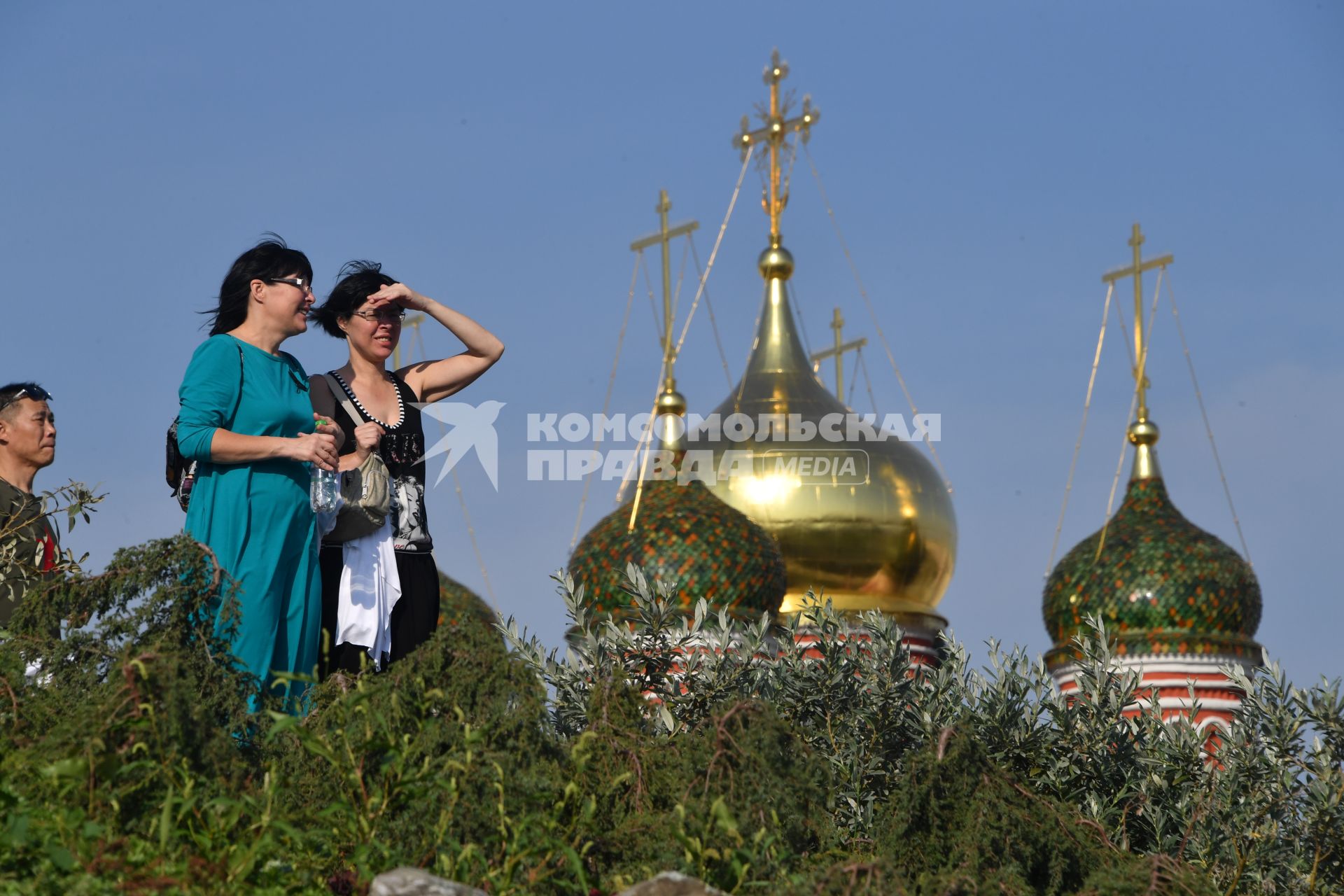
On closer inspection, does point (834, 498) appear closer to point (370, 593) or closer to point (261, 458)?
point (370, 593)

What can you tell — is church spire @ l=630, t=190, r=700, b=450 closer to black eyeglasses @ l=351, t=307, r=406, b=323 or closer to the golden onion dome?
the golden onion dome

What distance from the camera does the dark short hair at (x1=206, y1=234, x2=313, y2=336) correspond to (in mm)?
5391

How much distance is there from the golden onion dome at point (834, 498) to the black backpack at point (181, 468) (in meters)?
15.2

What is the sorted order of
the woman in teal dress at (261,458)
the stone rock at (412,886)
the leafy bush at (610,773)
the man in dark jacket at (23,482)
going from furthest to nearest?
the man in dark jacket at (23,482)
the woman in teal dress at (261,458)
the leafy bush at (610,773)
the stone rock at (412,886)

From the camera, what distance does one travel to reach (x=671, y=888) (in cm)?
357

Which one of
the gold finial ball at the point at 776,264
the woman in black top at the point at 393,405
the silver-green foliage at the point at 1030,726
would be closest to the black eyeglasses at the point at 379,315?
the woman in black top at the point at 393,405

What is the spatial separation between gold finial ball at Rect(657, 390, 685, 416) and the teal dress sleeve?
14375 mm

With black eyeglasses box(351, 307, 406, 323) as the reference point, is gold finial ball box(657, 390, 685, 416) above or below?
above

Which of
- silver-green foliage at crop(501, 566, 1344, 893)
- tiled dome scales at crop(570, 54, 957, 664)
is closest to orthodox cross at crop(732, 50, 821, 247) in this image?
tiled dome scales at crop(570, 54, 957, 664)

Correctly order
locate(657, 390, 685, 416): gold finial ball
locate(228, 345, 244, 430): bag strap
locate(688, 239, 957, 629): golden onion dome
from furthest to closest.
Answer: locate(688, 239, 957, 629): golden onion dome
locate(657, 390, 685, 416): gold finial ball
locate(228, 345, 244, 430): bag strap

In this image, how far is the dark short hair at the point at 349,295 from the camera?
18.6ft

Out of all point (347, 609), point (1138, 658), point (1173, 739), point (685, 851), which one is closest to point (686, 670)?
point (347, 609)

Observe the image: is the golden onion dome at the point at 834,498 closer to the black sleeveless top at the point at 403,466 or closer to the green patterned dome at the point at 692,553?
the green patterned dome at the point at 692,553

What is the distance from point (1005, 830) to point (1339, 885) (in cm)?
127
